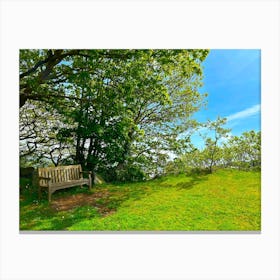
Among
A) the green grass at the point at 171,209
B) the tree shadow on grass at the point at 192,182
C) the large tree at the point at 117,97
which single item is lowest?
the green grass at the point at 171,209

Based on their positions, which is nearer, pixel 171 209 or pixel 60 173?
pixel 171 209

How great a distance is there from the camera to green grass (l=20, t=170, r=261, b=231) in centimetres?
319

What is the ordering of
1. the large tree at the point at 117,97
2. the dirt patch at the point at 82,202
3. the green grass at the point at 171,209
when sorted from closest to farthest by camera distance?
the green grass at the point at 171,209 → the dirt patch at the point at 82,202 → the large tree at the point at 117,97

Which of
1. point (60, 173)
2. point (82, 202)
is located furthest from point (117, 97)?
point (82, 202)

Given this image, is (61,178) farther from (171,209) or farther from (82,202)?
(171,209)

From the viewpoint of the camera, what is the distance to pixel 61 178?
3.84 m

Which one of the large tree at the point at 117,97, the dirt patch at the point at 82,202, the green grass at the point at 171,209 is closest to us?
the green grass at the point at 171,209

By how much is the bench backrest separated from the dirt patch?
0.32m

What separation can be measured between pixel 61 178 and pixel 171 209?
5.98 ft

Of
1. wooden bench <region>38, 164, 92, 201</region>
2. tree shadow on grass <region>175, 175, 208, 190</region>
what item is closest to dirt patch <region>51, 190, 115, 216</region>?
wooden bench <region>38, 164, 92, 201</region>

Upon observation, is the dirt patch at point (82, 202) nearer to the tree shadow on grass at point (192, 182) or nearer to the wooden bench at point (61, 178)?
the wooden bench at point (61, 178)

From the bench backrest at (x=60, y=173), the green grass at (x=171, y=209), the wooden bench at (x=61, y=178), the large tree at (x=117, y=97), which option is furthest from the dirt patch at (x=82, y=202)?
the large tree at (x=117, y=97)

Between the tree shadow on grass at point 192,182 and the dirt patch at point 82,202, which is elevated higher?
the tree shadow on grass at point 192,182

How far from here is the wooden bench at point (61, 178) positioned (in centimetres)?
363
